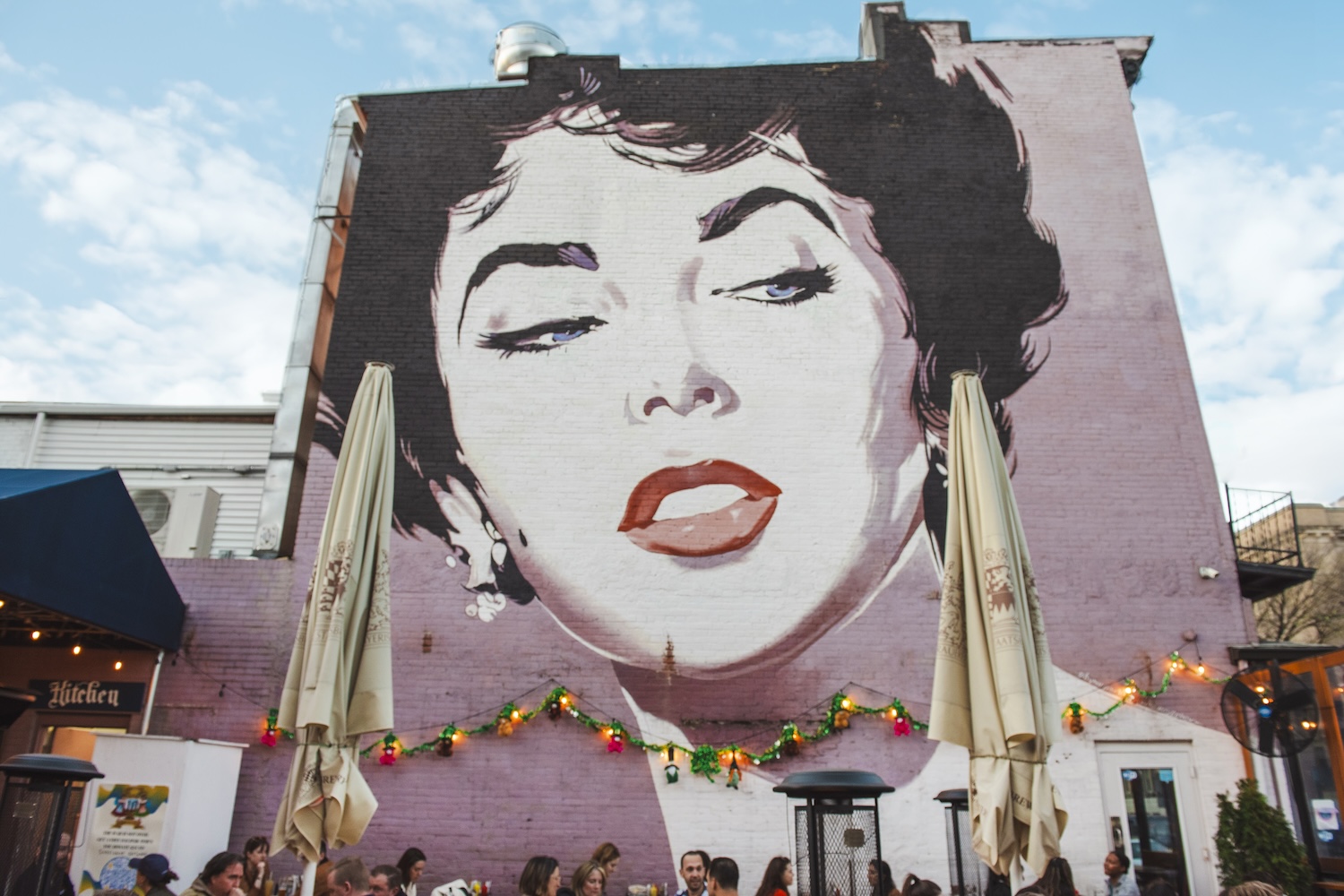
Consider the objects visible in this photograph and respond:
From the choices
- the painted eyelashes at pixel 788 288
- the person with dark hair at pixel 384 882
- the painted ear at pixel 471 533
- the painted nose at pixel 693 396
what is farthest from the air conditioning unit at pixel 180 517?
the painted eyelashes at pixel 788 288

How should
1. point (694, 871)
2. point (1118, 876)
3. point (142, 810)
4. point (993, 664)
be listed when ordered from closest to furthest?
point (993, 664), point (694, 871), point (142, 810), point (1118, 876)

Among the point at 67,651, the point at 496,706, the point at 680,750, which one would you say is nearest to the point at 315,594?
the point at 496,706

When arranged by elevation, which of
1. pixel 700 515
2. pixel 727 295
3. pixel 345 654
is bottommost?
pixel 345 654

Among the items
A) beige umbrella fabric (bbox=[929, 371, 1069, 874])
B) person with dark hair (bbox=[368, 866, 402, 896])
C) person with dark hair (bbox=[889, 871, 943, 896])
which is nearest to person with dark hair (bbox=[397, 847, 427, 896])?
person with dark hair (bbox=[368, 866, 402, 896])

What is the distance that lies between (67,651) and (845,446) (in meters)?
7.98

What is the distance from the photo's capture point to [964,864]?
745cm

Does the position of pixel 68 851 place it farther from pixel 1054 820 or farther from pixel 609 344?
pixel 1054 820

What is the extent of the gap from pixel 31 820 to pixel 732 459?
679 cm

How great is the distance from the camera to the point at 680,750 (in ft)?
30.1

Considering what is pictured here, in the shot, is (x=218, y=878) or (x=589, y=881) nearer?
(x=218, y=878)

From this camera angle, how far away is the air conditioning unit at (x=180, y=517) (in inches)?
427

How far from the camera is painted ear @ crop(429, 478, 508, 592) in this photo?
983cm

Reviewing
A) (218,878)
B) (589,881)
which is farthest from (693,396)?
(218,878)

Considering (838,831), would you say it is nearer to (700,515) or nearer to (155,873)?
(155,873)
